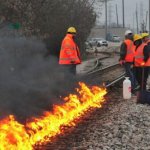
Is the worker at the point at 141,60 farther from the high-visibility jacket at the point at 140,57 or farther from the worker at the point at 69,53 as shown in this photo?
the worker at the point at 69,53

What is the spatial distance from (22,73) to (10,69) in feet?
3.32

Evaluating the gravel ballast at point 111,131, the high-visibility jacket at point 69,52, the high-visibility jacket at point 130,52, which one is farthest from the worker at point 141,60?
the high-visibility jacket at point 69,52

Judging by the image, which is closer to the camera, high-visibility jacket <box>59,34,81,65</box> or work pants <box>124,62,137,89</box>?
high-visibility jacket <box>59,34,81,65</box>

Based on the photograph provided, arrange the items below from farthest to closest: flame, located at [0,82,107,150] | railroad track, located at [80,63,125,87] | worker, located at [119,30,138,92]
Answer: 1. railroad track, located at [80,63,125,87]
2. worker, located at [119,30,138,92]
3. flame, located at [0,82,107,150]

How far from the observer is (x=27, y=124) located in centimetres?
871

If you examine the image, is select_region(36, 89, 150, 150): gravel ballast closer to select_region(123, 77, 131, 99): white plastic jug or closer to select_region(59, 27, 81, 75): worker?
select_region(123, 77, 131, 99): white plastic jug

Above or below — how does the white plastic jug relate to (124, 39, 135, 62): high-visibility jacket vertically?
below

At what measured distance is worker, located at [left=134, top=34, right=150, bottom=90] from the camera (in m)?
14.4

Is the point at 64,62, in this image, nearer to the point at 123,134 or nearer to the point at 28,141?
the point at 123,134

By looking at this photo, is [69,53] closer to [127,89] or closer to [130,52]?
[130,52]

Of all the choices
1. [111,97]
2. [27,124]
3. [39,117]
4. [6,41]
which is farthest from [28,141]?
[111,97]

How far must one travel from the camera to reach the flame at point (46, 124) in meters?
7.62

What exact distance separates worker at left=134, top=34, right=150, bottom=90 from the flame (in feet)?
5.82

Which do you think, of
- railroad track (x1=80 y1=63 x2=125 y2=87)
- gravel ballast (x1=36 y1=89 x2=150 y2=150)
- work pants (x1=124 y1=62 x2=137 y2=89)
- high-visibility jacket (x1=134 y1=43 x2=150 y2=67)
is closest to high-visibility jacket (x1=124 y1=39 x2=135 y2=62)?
work pants (x1=124 y1=62 x2=137 y2=89)
